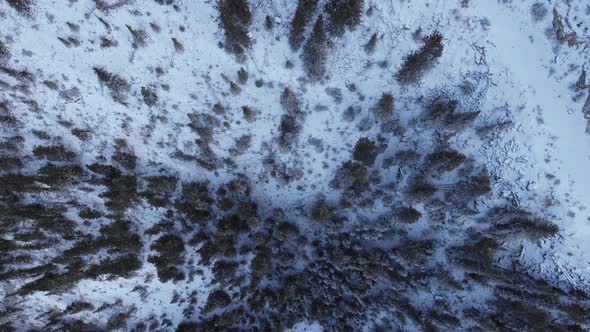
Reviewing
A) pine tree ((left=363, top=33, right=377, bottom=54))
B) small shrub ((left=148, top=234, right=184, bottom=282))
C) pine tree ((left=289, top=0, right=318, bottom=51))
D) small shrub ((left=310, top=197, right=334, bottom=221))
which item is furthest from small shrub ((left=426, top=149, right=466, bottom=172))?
small shrub ((left=148, top=234, right=184, bottom=282))

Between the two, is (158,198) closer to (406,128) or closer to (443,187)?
(406,128)

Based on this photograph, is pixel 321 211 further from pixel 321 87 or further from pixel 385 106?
pixel 321 87

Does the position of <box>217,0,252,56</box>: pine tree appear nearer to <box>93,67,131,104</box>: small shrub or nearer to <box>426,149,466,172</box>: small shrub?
<box>93,67,131,104</box>: small shrub

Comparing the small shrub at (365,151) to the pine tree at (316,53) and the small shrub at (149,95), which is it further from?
the small shrub at (149,95)

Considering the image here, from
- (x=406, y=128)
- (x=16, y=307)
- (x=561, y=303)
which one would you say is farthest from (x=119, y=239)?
(x=561, y=303)

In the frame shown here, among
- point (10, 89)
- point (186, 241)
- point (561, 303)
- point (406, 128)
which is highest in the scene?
point (10, 89)

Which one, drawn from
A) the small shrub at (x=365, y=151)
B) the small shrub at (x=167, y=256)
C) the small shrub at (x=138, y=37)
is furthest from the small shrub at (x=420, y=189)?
the small shrub at (x=138, y=37)
